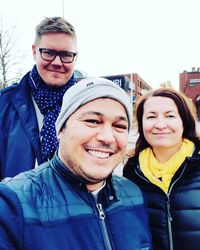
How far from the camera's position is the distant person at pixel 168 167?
194 centimetres

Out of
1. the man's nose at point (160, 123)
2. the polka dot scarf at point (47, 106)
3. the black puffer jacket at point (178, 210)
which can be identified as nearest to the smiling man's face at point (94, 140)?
the polka dot scarf at point (47, 106)

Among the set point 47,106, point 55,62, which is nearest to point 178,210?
point 47,106

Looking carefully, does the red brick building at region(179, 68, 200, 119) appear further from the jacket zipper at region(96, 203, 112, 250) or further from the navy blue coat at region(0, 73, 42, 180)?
the jacket zipper at region(96, 203, 112, 250)

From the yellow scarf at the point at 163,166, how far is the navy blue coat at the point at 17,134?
778 millimetres

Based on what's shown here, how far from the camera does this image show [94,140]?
5.01 ft

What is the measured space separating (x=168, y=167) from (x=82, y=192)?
94 centimetres

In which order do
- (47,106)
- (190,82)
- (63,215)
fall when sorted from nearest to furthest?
1. (63,215)
2. (47,106)
3. (190,82)

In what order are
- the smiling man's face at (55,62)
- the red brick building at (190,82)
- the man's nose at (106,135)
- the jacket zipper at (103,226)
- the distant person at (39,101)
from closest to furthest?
the jacket zipper at (103,226)
the man's nose at (106,135)
the distant person at (39,101)
the smiling man's face at (55,62)
the red brick building at (190,82)

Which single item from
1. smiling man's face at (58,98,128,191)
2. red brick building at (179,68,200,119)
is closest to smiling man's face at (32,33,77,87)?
smiling man's face at (58,98,128,191)

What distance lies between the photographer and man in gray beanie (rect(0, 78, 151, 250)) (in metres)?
1.25

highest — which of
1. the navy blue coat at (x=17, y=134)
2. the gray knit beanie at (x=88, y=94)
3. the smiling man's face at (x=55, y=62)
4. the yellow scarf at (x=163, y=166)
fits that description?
the smiling man's face at (x=55, y=62)

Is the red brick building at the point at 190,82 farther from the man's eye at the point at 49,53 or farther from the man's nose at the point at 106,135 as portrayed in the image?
the man's nose at the point at 106,135

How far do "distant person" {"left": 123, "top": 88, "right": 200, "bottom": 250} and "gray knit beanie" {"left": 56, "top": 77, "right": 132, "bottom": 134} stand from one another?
2.33 ft

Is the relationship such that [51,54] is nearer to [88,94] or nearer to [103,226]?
[88,94]
